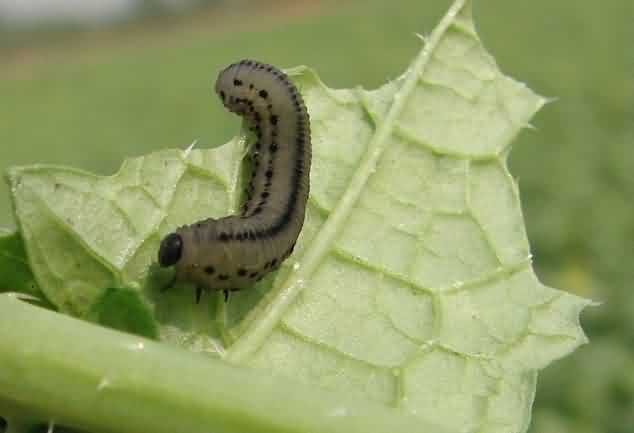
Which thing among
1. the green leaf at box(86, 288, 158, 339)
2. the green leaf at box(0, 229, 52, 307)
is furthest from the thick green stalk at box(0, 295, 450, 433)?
the green leaf at box(0, 229, 52, 307)

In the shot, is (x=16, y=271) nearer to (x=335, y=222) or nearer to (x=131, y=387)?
(x=131, y=387)

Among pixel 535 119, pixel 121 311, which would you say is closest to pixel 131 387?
pixel 121 311

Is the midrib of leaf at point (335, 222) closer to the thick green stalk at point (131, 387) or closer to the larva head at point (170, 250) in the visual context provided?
the larva head at point (170, 250)

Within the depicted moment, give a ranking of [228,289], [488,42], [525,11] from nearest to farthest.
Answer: [228,289] → [488,42] → [525,11]

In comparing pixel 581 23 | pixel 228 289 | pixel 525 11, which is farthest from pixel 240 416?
pixel 525 11

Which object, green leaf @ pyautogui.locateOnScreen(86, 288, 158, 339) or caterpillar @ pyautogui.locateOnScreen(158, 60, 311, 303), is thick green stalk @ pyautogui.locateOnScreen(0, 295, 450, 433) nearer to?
green leaf @ pyautogui.locateOnScreen(86, 288, 158, 339)

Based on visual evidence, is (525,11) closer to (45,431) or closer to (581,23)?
(581,23)
